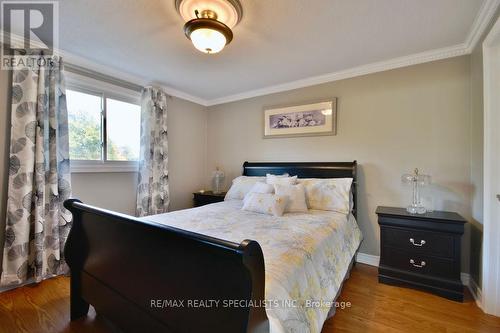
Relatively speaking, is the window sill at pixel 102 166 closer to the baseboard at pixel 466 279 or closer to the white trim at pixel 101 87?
the white trim at pixel 101 87

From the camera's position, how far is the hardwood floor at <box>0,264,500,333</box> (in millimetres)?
1645

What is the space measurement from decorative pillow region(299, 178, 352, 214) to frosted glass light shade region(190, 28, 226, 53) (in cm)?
175

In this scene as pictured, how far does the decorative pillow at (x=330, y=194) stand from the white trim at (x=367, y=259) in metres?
0.82

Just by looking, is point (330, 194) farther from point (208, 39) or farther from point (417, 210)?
point (208, 39)

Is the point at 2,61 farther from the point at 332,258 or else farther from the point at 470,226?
the point at 470,226

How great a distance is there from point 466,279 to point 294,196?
1.87 meters

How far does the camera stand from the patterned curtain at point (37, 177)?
6.91ft

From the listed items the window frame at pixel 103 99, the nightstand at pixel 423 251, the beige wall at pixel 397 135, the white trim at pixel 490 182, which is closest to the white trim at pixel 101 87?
the window frame at pixel 103 99

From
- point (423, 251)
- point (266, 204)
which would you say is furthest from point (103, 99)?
point (423, 251)

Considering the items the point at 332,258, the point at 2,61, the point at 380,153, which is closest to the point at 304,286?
the point at 332,258

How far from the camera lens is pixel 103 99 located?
2863 mm

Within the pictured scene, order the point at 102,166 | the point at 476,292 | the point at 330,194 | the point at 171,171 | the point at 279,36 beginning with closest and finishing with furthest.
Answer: the point at 476,292, the point at 279,36, the point at 330,194, the point at 102,166, the point at 171,171

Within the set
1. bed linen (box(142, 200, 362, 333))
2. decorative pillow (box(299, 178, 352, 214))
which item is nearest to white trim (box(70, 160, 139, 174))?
bed linen (box(142, 200, 362, 333))

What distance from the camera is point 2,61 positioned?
2.11 metres
